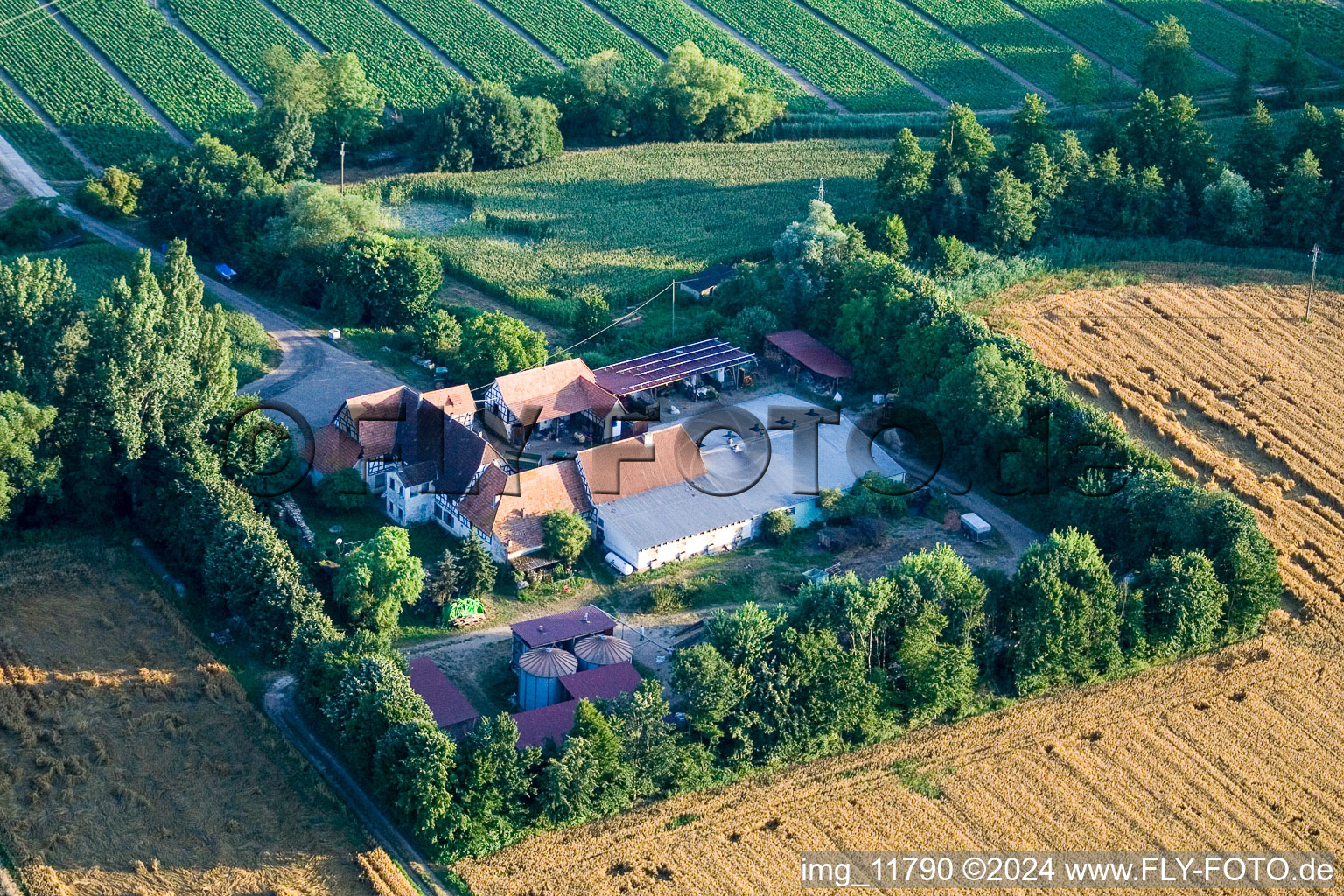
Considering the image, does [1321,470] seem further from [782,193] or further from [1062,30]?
[1062,30]

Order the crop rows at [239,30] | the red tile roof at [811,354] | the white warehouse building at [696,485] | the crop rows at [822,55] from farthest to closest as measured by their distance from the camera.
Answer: the crop rows at [239,30], the crop rows at [822,55], the red tile roof at [811,354], the white warehouse building at [696,485]

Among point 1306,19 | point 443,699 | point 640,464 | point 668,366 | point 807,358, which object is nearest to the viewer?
point 443,699

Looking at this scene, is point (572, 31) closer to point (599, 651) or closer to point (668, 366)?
point (668, 366)

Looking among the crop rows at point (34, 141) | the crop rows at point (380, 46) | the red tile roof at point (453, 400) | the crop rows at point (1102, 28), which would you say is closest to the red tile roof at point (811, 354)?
the red tile roof at point (453, 400)

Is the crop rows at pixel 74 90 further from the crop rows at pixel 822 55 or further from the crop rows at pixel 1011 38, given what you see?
the crop rows at pixel 1011 38

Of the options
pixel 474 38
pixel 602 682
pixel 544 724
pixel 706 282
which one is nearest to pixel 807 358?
pixel 706 282
